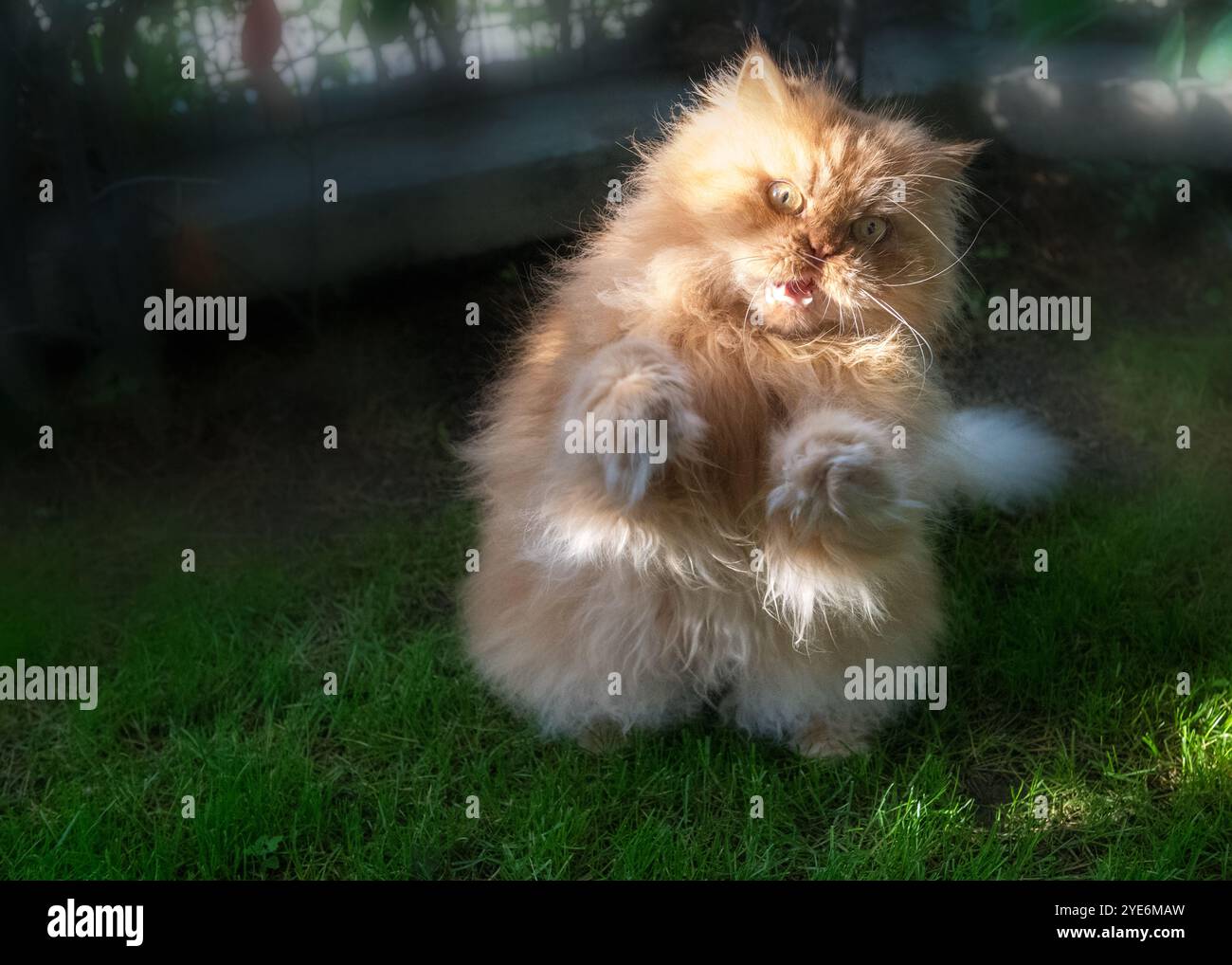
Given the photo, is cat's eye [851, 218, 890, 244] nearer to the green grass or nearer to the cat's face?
the cat's face

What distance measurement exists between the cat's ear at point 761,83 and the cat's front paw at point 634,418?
372 mm

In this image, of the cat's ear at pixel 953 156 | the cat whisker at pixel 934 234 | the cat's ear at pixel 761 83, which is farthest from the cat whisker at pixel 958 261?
the cat's ear at pixel 761 83

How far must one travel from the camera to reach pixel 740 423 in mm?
1339

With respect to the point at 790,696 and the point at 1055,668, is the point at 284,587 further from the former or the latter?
the point at 1055,668

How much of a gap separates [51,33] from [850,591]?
1372 millimetres

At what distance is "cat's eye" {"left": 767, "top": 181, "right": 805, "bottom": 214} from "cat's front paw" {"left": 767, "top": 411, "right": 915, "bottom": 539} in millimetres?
259

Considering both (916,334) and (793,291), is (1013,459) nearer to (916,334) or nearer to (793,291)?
(916,334)

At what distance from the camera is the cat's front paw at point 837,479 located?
4.15ft

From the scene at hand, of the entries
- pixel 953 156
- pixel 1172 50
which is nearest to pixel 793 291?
pixel 953 156

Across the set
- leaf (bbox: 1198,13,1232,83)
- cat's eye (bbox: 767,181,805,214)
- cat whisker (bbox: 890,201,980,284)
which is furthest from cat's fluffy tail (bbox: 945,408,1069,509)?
cat's eye (bbox: 767,181,805,214)

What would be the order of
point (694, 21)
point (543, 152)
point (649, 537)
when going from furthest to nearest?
point (543, 152) < point (694, 21) < point (649, 537)

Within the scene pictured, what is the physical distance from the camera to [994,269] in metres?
1.87

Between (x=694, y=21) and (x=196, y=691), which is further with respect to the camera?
(x=196, y=691)
